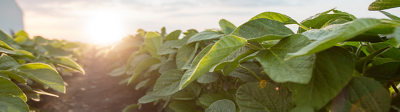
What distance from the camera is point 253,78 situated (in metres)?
0.82

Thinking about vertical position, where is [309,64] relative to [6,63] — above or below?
below

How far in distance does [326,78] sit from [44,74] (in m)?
1.15

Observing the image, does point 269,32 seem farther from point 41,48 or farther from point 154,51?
point 41,48

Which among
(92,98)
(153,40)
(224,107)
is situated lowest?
(92,98)

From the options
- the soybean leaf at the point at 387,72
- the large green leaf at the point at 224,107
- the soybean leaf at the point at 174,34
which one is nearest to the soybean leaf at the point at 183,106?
the large green leaf at the point at 224,107

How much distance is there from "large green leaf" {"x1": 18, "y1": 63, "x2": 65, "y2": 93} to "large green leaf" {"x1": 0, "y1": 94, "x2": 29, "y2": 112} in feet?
0.56

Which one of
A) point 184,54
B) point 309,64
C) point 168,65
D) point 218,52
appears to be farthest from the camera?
point 168,65

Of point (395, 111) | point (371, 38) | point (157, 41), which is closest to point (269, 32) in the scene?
point (371, 38)

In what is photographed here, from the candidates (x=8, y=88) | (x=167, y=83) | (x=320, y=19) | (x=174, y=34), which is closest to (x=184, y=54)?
(x=167, y=83)

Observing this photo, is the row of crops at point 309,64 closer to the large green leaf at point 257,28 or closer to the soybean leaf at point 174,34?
the large green leaf at point 257,28

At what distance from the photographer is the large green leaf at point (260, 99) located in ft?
1.93

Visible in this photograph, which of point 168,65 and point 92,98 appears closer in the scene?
point 168,65

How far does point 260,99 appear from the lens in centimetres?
60

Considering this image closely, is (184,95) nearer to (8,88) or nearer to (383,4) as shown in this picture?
(8,88)
